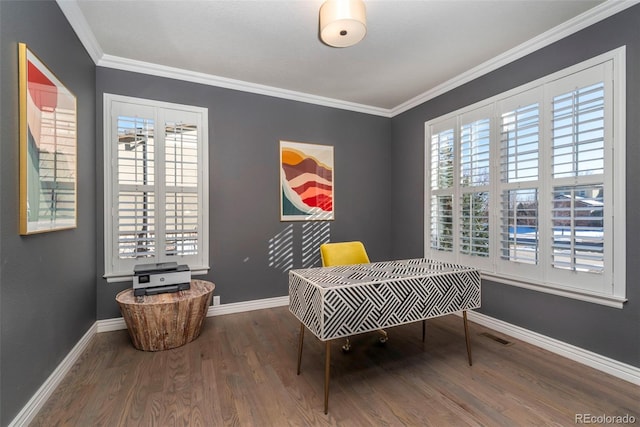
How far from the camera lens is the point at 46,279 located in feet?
6.13

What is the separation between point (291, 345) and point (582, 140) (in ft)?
9.50

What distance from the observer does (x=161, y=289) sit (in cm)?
262

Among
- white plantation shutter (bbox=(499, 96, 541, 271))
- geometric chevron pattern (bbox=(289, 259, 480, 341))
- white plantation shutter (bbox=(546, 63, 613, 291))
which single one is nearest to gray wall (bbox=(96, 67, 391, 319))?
geometric chevron pattern (bbox=(289, 259, 480, 341))

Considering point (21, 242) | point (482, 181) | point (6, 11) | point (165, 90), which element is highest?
point (165, 90)

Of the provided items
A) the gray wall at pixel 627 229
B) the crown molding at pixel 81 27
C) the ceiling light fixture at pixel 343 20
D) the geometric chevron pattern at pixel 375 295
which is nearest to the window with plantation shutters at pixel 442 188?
the gray wall at pixel 627 229

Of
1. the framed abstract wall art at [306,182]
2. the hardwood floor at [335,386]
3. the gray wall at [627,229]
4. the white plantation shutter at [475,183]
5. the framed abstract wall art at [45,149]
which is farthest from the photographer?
the framed abstract wall art at [306,182]

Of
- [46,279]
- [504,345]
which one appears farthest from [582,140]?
[46,279]

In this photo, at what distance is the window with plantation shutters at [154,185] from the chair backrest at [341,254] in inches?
57.1

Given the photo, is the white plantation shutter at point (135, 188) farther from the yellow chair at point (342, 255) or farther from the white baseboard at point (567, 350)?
the white baseboard at point (567, 350)

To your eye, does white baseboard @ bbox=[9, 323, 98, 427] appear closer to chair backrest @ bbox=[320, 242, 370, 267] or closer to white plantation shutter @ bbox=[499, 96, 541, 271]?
chair backrest @ bbox=[320, 242, 370, 267]

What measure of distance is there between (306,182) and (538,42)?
8.76ft

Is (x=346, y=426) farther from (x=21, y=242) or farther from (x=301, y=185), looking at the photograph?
(x=301, y=185)

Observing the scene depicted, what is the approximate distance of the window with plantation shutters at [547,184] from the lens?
211 cm

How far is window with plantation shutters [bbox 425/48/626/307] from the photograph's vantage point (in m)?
2.11
